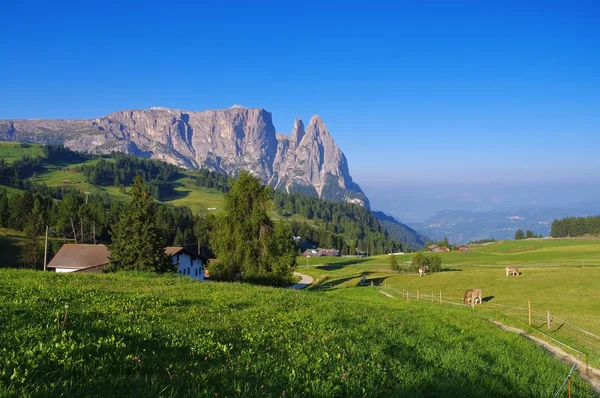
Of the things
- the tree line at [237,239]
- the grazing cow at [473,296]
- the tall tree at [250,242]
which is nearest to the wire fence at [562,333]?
the grazing cow at [473,296]

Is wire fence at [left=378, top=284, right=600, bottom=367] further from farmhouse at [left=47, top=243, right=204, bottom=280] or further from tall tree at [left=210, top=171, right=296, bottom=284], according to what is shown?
farmhouse at [left=47, top=243, right=204, bottom=280]

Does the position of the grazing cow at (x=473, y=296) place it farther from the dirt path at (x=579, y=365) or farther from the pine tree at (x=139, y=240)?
the pine tree at (x=139, y=240)

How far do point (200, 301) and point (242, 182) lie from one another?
3691 cm

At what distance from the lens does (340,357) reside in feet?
33.5

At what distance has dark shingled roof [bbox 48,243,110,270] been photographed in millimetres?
75188

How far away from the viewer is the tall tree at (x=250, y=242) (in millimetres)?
50562

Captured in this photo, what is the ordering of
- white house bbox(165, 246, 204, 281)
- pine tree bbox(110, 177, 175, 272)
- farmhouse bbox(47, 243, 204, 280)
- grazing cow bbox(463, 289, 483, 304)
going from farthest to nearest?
white house bbox(165, 246, 204, 281) → farmhouse bbox(47, 243, 204, 280) → pine tree bbox(110, 177, 175, 272) → grazing cow bbox(463, 289, 483, 304)

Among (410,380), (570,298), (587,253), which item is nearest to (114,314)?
(410,380)

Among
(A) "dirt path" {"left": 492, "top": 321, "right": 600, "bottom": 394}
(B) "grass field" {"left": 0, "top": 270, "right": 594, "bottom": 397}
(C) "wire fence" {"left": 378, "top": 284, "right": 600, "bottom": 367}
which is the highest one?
(B) "grass field" {"left": 0, "top": 270, "right": 594, "bottom": 397}

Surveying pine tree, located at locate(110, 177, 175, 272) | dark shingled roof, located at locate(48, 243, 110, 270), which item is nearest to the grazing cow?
pine tree, located at locate(110, 177, 175, 272)

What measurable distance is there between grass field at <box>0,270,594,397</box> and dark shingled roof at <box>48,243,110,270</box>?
215 ft

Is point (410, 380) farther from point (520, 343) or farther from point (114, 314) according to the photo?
point (520, 343)

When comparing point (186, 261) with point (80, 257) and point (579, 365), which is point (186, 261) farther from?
point (579, 365)

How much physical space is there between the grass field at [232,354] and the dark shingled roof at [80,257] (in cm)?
6568
